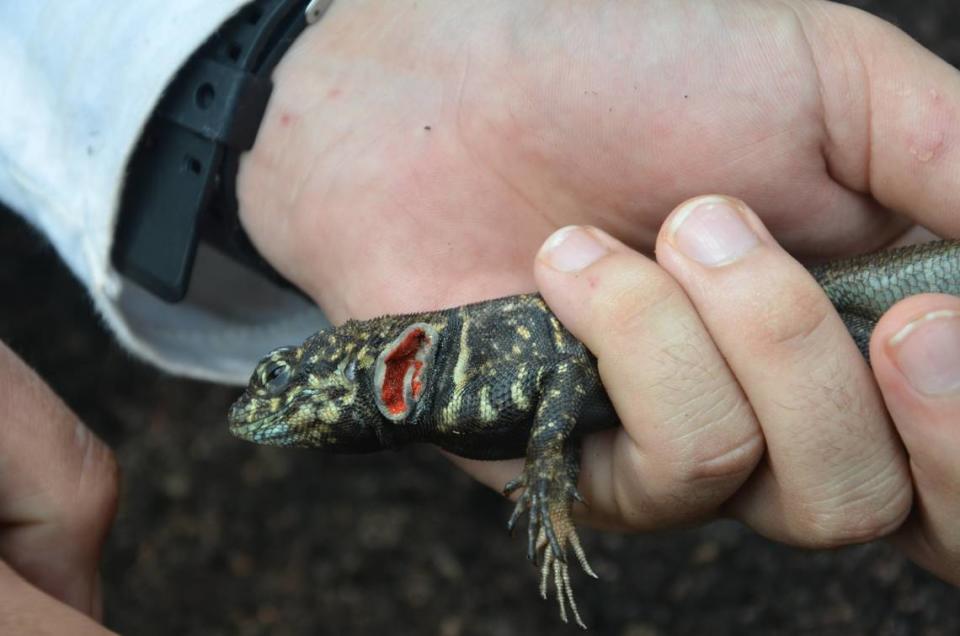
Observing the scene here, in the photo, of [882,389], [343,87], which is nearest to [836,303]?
[882,389]

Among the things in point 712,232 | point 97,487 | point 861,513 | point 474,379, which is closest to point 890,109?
point 712,232

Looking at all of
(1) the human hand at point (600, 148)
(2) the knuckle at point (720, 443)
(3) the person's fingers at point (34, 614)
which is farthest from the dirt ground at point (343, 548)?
(3) the person's fingers at point (34, 614)

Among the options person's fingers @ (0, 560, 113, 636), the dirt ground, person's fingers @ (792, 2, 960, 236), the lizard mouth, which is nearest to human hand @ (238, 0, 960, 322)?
person's fingers @ (792, 2, 960, 236)

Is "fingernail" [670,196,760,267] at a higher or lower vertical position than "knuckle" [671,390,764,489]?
higher

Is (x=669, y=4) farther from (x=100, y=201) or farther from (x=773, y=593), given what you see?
(x=773, y=593)

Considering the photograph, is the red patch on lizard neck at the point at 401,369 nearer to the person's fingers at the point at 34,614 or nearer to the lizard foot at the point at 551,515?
the lizard foot at the point at 551,515

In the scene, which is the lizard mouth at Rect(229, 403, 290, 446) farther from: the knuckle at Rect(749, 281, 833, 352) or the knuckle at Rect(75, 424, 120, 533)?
the knuckle at Rect(749, 281, 833, 352)

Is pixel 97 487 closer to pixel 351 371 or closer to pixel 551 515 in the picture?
pixel 351 371
